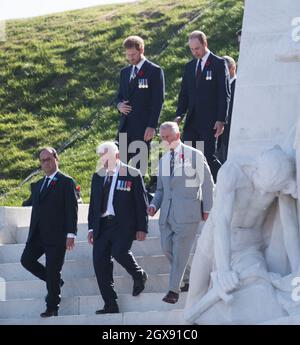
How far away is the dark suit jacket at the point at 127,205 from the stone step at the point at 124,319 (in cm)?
84

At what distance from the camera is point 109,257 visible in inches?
821

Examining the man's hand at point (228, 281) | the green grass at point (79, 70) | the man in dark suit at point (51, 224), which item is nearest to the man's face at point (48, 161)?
the man in dark suit at point (51, 224)

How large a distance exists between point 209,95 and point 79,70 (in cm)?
1270

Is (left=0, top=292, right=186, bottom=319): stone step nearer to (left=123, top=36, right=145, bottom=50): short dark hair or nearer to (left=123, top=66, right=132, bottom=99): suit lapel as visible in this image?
(left=123, top=66, right=132, bottom=99): suit lapel

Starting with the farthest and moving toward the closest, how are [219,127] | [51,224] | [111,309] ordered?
[219,127] < [51,224] < [111,309]

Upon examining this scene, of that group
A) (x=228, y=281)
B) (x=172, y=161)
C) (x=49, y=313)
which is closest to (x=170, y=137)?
(x=172, y=161)

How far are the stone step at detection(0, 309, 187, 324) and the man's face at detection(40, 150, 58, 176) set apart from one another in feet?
5.36

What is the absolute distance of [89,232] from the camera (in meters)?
21.1

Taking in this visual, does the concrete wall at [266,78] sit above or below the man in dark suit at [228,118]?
above

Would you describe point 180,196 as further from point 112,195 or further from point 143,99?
point 143,99

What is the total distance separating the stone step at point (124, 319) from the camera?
20188 mm

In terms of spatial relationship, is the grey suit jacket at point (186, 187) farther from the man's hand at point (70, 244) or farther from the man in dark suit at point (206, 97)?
the man in dark suit at point (206, 97)

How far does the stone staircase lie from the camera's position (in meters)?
20.5

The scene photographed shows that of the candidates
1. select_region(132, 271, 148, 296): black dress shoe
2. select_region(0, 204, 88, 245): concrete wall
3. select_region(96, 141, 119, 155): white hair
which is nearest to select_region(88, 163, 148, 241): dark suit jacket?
select_region(96, 141, 119, 155): white hair
